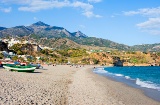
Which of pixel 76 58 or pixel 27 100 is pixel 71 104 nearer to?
pixel 27 100

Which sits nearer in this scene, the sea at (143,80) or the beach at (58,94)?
the beach at (58,94)

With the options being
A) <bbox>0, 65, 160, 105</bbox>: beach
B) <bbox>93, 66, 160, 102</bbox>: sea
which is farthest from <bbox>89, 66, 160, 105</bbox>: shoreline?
<bbox>93, 66, 160, 102</bbox>: sea

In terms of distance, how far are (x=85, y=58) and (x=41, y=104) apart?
165m

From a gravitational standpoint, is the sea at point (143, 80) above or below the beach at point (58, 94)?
below

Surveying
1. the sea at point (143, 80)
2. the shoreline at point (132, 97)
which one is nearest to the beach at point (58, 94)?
the shoreline at point (132, 97)

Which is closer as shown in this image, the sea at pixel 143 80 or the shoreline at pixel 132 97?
the shoreline at pixel 132 97

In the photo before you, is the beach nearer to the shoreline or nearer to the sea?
the shoreline

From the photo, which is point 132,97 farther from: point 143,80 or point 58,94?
point 143,80

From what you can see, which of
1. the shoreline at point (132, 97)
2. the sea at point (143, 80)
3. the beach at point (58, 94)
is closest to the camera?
the beach at point (58, 94)

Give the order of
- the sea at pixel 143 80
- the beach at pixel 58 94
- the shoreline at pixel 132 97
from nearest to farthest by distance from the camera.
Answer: the beach at pixel 58 94 < the shoreline at pixel 132 97 < the sea at pixel 143 80

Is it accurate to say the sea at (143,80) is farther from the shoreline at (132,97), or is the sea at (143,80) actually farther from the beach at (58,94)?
the beach at (58,94)

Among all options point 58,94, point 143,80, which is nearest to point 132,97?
point 58,94

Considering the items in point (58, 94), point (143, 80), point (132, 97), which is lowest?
point (143, 80)

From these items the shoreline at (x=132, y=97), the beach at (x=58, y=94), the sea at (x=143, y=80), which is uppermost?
the beach at (x=58, y=94)
